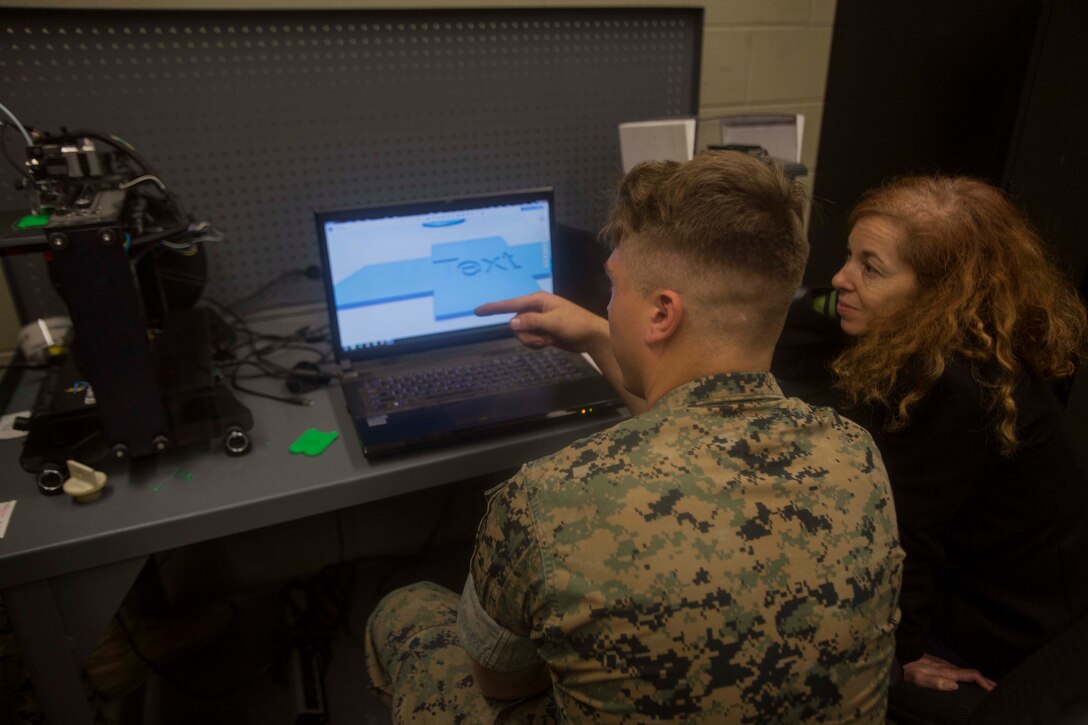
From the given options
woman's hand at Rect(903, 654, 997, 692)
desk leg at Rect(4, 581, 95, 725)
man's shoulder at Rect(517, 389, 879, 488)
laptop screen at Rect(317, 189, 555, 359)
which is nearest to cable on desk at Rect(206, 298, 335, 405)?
laptop screen at Rect(317, 189, 555, 359)

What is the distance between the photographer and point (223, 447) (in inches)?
44.8

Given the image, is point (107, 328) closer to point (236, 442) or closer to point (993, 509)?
point (236, 442)

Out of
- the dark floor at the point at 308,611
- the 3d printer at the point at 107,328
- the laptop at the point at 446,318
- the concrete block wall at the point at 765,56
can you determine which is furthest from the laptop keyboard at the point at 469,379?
the concrete block wall at the point at 765,56

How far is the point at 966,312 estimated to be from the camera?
40.5 inches

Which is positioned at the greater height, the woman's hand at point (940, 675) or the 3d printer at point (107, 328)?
the 3d printer at point (107, 328)

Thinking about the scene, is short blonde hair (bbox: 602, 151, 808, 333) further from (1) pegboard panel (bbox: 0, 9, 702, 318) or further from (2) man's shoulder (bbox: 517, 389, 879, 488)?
(1) pegboard panel (bbox: 0, 9, 702, 318)

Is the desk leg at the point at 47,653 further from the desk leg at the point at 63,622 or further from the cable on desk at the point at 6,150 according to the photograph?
the cable on desk at the point at 6,150

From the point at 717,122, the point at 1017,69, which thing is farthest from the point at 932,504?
the point at 717,122

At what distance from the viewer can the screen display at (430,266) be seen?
1326mm

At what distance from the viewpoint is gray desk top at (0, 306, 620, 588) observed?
0.94m

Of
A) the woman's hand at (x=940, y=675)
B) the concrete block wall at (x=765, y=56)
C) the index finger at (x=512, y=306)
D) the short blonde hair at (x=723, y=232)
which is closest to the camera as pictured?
the short blonde hair at (x=723, y=232)

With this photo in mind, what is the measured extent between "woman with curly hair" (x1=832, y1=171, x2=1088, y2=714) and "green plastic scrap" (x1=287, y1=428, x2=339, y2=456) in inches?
32.4

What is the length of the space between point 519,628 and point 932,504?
649 mm

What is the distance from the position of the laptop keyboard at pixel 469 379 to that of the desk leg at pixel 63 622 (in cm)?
44
